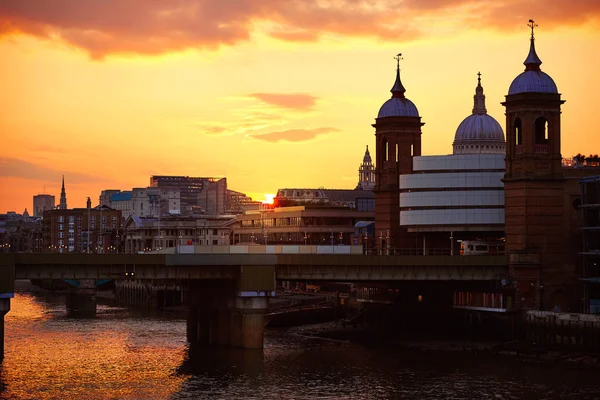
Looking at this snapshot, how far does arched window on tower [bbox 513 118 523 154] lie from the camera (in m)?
153

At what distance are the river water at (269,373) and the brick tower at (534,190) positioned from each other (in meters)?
17.0

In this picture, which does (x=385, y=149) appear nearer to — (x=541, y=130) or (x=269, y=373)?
(x=541, y=130)

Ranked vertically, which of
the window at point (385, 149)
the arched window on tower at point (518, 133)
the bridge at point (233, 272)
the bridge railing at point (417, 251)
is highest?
the window at point (385, 149)

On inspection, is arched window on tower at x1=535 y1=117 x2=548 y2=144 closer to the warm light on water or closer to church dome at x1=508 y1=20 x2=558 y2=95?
church dome at x1=508 y1=20 x2=558 y2=95

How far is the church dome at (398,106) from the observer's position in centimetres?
18825

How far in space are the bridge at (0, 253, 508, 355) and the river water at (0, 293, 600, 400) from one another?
455cm

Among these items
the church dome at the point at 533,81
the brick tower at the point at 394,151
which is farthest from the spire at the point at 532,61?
the brick tower at the point at 394,151

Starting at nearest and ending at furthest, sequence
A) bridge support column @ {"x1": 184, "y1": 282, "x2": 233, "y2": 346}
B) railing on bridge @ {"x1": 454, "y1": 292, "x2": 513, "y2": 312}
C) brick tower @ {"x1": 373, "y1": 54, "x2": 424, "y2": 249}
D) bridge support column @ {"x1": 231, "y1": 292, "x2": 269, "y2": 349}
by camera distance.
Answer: bridge support column @ {"x1": 231, "y1": 292, "x2": 269, "y2": 349} → bridge support column @ {"x1": 184, "y1": 282, "x2": 233, "y2": 346} → railing on bridge @ {"x1": 454, "y1": 292, "x2": 513, "y2": 312} → brick tower @ {"x1": 373, "y1": 54, "x2": 424, "y2": 249}

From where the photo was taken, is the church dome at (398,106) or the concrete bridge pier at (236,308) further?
the church dome at (398,106)

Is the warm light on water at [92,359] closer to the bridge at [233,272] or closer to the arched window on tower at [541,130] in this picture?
the bridge at [233,272]

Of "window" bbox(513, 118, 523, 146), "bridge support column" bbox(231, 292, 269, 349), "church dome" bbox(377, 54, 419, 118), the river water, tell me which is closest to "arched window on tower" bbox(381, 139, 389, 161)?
"church dome" bbox(377, 54, 419, 118)

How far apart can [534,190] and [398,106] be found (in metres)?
42.3

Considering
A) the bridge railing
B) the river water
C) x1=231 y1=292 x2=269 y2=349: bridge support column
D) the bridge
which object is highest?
the bridge railing

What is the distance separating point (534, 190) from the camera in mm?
150375
